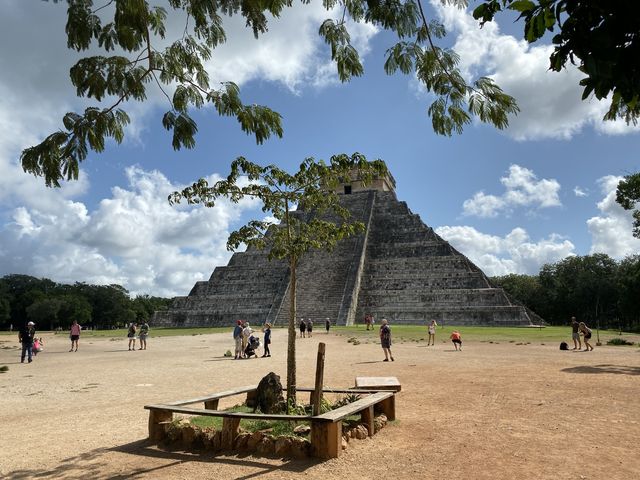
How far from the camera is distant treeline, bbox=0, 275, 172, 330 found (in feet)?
202

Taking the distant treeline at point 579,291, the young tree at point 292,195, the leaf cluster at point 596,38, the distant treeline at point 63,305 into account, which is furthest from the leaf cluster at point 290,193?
the distant treeline at point 63,305

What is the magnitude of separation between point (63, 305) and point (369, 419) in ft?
217

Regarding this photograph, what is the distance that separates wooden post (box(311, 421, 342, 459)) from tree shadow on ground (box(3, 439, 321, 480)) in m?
0.11

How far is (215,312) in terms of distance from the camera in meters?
36.2

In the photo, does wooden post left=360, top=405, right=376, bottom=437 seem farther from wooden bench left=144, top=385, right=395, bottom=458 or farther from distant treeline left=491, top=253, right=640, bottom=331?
distant treeline left=491, top=253, right=640, bottom=331

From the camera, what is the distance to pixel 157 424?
560 centimetres

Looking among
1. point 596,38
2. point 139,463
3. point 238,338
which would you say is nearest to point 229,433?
point 139,463

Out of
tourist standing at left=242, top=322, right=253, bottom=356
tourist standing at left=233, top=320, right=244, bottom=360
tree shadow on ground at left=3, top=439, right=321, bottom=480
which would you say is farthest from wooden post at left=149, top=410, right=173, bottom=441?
tourist standing at left=242, top=322, right=253, bottom=356

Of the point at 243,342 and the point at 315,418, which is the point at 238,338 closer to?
the point at 243,342

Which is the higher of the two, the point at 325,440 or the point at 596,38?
the point at 596,38

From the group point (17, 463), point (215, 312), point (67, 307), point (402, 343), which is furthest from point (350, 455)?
point (67, 307)

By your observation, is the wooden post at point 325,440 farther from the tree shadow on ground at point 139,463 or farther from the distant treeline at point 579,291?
the distant treeline at point 579,291

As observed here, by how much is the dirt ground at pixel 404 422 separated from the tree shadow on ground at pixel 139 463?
0.04ft

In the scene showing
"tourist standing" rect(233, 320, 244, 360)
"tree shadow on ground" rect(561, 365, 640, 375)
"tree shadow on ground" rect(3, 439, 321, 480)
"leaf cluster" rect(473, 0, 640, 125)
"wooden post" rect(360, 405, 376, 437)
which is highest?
"leaf cluster" rect(473, 0, 640, 125)
